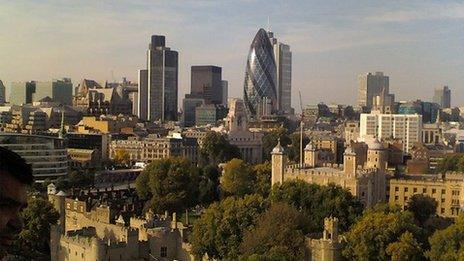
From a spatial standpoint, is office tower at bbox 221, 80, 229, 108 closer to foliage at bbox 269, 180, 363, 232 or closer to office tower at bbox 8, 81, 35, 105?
office tower at bbox 8, 81, 35, 105

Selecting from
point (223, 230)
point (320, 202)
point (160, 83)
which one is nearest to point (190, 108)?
point (160, 83)

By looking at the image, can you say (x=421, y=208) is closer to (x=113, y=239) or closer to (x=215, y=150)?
(x=113, y=239)

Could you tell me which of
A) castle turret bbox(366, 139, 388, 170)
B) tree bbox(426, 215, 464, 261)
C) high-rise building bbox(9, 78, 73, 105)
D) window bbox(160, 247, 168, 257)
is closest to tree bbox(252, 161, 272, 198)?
castle turret bbox(366, 139, 388, 170)

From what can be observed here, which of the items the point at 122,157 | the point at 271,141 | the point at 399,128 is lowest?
the point at 122,157

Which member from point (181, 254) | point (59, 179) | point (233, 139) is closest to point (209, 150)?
point (233, 139)

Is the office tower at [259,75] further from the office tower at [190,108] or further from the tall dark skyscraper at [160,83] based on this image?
the tall dark skyscraper at [160,83]

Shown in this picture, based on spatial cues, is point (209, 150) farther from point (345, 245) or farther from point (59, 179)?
point (345, 245)
